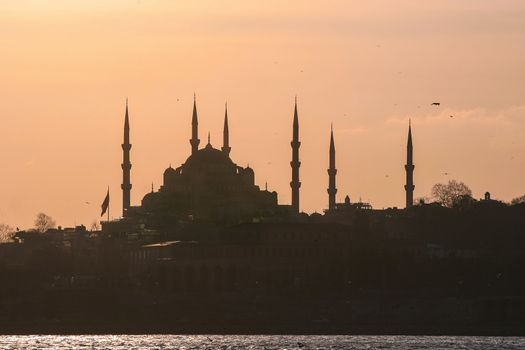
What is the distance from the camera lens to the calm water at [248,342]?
15612cm

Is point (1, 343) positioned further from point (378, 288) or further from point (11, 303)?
point (378, 288)

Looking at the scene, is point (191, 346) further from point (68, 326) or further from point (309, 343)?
point (68, 326)

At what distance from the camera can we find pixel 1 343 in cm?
16350

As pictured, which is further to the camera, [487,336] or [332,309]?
[332,309]

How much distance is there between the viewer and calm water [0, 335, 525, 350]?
15612cm

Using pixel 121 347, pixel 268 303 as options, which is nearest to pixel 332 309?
pixel 268 303

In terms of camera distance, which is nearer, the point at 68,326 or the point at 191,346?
the point at 191,346

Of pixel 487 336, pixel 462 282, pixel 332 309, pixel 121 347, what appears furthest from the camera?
pixel 462 282

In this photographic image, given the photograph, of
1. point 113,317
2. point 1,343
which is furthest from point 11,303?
point 1,343

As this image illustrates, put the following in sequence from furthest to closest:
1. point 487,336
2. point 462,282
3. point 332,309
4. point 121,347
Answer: point 462,282 < point 332,309 < point 487,336 < point 121,347

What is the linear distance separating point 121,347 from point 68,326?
764 inches

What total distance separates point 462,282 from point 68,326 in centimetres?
3515

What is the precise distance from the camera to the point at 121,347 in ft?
511

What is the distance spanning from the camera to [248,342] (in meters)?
162
